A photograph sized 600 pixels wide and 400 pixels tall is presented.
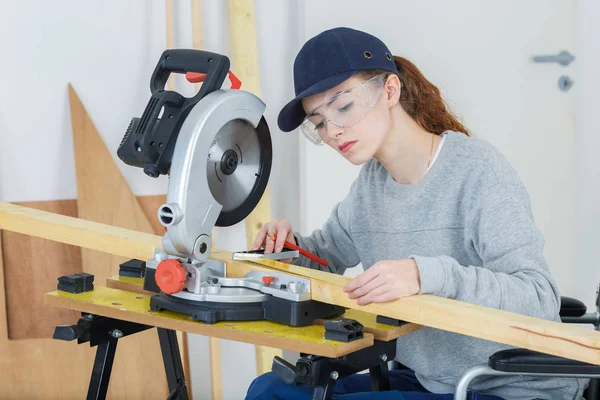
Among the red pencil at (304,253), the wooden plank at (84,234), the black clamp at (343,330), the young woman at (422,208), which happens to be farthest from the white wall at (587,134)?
the black clamp at (343,330)

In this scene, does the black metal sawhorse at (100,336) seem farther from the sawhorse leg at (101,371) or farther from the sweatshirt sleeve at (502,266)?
the sweatshirt sleeve at (502,266)

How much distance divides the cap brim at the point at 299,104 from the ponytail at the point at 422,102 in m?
0.27

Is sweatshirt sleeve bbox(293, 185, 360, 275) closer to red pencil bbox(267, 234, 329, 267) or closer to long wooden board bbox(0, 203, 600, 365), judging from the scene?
red pencil bbox(267, 234, 329, 267)

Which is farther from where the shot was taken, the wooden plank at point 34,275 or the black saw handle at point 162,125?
the wooden plank at point 34,275

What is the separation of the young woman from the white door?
4.04ft

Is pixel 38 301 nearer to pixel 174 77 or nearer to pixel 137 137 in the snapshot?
pixel 174 77

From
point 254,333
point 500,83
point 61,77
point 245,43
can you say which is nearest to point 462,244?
point 254,333

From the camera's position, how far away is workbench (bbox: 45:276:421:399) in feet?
4.75

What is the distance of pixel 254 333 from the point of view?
150cm

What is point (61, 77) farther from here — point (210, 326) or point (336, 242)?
point (210, 326)

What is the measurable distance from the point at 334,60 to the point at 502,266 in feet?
1.86

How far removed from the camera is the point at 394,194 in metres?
2.00

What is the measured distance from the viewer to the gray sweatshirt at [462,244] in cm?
160

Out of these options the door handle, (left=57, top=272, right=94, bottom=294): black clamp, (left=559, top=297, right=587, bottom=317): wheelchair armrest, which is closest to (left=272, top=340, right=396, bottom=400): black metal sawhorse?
(left=57, top=272, right=94, bottom=294): black clamp
